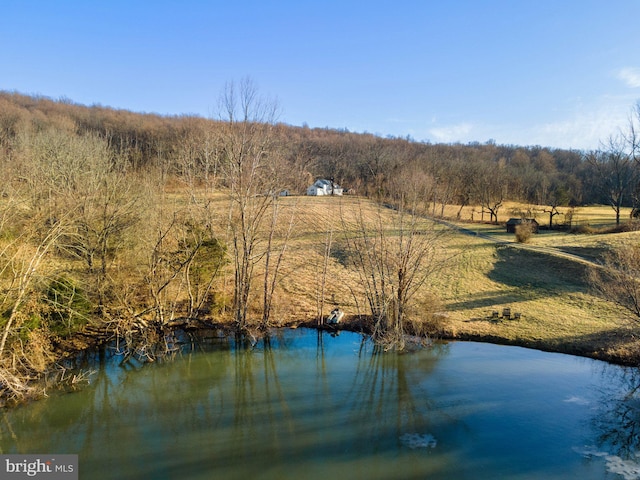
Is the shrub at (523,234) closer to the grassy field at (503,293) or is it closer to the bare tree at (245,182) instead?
the grassy field at (503,293)

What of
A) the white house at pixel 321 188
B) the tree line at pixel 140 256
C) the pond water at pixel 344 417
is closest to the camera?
the pond water at pixel 344 417

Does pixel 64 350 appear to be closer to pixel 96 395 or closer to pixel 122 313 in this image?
pixel 122 313

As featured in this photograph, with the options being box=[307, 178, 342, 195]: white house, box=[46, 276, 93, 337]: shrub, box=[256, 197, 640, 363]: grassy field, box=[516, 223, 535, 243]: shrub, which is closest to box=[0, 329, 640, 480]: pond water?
box=[256, 197, 640, 363]: grassy field

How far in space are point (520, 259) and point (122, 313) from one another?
1008 inches

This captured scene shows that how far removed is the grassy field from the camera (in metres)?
17.4

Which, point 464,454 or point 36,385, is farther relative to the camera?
point 36,385

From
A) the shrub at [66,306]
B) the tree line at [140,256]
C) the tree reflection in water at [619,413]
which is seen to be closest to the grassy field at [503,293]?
the tree reflection in water at [619,413]

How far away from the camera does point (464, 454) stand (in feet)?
33.0

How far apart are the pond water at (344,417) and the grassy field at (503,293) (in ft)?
4.69

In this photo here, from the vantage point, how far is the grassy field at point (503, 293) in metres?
17.4

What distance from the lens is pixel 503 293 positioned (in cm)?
2322

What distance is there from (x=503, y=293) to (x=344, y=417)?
1519 centimetres

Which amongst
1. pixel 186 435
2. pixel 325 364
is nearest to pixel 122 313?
pixel 186 435

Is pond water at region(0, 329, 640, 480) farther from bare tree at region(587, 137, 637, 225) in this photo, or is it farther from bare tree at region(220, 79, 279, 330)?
bare tree at region(587, 137, 637, 225)
